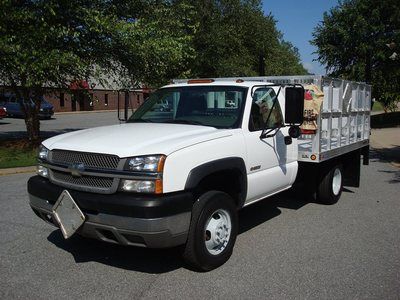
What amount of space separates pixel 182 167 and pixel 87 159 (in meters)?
0.91

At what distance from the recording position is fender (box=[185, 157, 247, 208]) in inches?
169

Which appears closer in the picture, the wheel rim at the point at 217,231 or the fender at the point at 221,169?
the fender at the point at 221,169

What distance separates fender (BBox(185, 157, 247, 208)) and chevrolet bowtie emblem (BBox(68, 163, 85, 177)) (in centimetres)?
99

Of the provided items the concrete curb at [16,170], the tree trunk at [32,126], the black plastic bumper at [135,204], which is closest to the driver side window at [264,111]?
the black plastic bumper at [135,204]

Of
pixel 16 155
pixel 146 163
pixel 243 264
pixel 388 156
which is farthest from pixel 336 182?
pixel 16 155

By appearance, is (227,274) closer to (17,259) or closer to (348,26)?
(17,259)

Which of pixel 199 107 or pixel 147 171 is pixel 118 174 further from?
pixel 199 107

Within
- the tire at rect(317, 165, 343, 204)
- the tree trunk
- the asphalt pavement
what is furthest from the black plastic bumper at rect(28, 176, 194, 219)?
the tree trunk

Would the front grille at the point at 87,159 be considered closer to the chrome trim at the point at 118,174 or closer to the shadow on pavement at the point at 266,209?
the chrome trim at the point at 118,174

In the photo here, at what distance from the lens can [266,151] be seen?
5.49 meters

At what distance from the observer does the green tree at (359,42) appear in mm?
23984

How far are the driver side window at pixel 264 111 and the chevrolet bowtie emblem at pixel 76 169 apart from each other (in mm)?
1957

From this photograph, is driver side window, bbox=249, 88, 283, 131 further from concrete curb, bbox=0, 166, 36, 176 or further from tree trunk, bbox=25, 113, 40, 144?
tree trunk, bbox=25, 113, 40, 144

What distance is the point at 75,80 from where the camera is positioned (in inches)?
561
